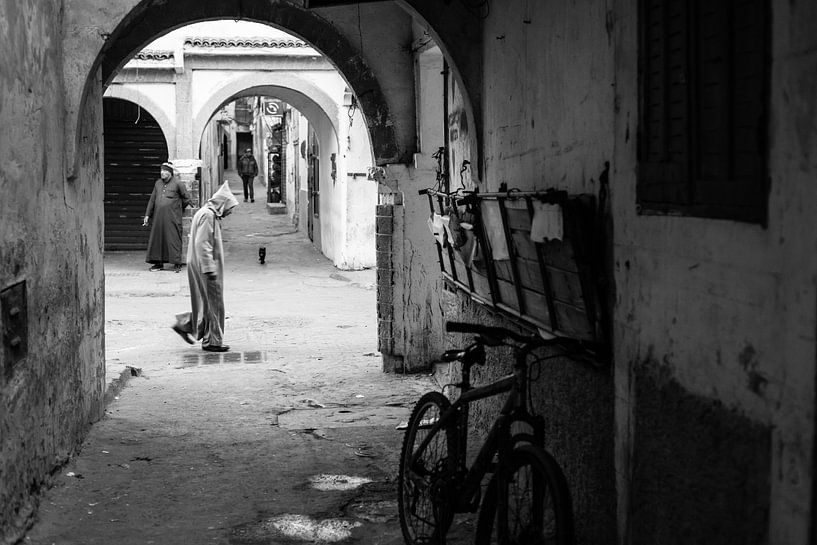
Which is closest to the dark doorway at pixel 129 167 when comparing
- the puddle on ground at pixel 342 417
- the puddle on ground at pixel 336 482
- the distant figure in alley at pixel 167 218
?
the distant figure in alley at pixel 167 218

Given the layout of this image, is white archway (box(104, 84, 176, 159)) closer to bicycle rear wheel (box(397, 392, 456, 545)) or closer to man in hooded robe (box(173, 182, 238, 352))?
man in hooded robe (box(173, 182, 238, 352))

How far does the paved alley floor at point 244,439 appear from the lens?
543 centimetres

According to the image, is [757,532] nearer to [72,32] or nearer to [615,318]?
[615,318]

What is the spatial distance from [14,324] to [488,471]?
242 centimetres

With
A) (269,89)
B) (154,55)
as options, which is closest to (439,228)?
(154,55)

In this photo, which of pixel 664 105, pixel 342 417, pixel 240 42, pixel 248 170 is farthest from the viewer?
pixel 248 170

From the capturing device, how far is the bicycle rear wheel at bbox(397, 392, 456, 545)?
4.41 metres

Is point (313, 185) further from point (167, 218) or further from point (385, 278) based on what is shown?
point (385, 278)

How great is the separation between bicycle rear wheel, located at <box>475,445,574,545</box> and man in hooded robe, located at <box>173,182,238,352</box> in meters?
7.28

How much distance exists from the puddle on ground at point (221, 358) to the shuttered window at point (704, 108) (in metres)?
7.42

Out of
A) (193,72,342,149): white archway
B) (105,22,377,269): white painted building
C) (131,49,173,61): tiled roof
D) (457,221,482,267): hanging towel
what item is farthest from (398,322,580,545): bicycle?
(131,49,173,61): tiled roof

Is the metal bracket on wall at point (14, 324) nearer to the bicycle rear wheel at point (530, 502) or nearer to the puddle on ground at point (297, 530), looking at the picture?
the puddle on ground at point (297, 530)

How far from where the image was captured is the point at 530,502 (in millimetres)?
3738

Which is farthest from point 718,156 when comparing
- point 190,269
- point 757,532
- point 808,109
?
point 190,269
